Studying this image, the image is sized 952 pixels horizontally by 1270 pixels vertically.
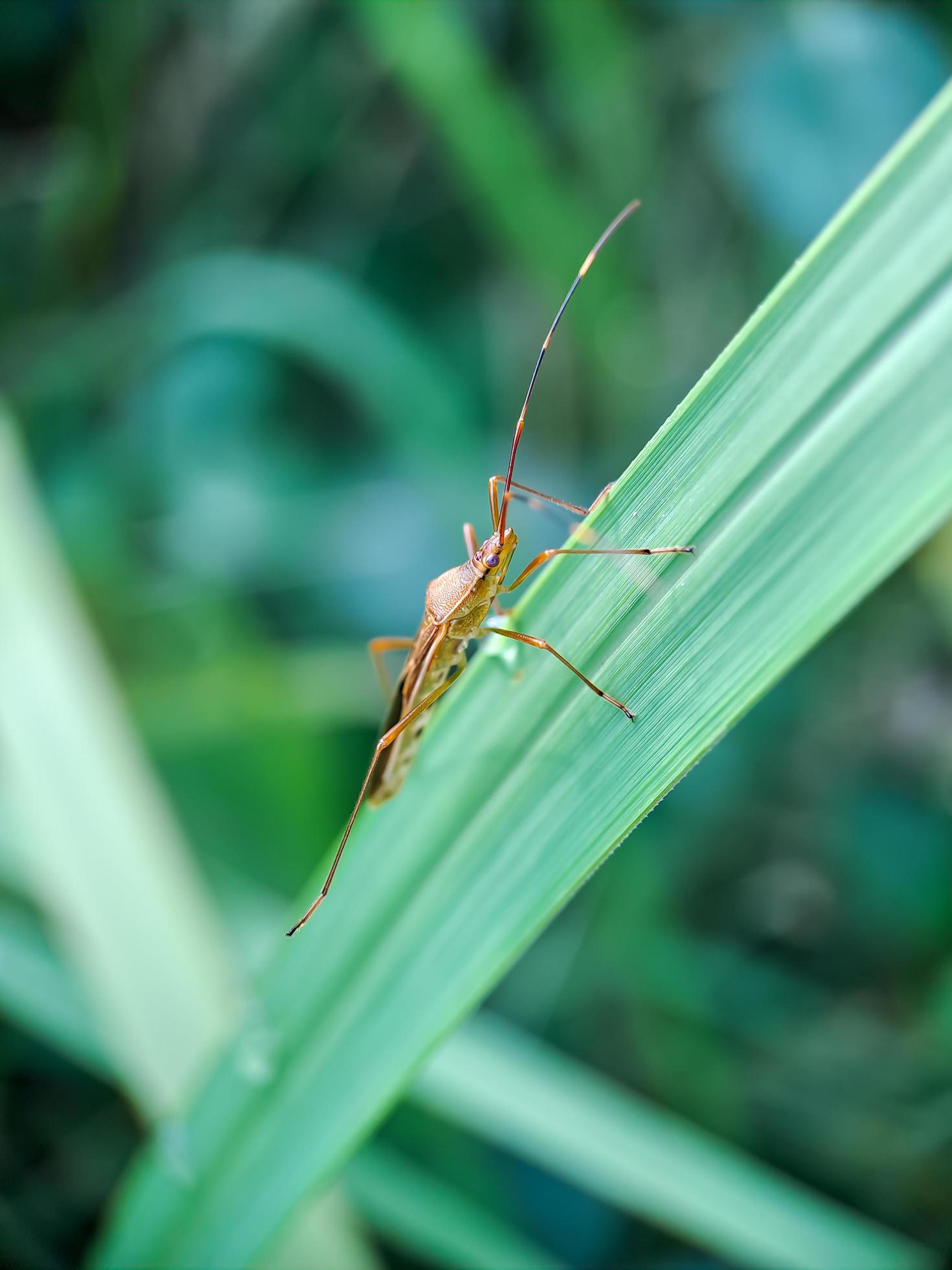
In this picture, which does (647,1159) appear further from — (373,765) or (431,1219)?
(373,765)

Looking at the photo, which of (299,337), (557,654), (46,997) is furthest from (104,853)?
(299,337)

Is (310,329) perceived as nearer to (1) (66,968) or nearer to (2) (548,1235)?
(1) (66,968)

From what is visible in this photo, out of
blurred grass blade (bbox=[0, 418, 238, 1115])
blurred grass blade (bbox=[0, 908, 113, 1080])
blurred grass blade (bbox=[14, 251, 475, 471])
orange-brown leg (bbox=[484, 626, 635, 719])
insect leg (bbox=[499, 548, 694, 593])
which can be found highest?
blurred grass blade (bbox=[14, 251, 475, 471])

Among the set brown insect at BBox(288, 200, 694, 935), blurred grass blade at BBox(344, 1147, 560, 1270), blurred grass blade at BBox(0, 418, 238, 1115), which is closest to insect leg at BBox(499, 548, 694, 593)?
brown insect at BBox(288, 200, 694, 935)

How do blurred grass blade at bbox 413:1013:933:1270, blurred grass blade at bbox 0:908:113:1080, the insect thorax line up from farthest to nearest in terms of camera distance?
blurred grass blade at bbox 0:908:113:1080 < blurred grass blade at bbox 413:1013:933:1270 < the insect thorax

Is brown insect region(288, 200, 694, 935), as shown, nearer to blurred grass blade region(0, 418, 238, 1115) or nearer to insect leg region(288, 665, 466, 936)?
insect leg region(288, 665, 466, 936)

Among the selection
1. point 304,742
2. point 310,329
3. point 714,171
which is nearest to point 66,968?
point 304,742
